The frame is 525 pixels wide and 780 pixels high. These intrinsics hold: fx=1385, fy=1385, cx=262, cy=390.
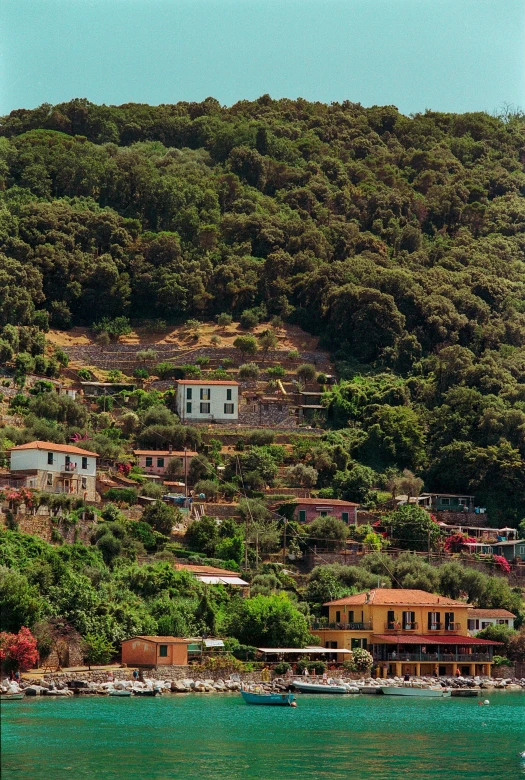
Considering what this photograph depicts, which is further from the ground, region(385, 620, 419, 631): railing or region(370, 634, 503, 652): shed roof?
region(385, 620, 419, 631): railing

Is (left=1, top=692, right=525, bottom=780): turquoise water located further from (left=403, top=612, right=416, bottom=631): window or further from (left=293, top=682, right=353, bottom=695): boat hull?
(left=403, top=612, right=416, bottom=631): window

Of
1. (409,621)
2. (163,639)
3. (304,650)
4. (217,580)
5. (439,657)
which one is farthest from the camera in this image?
(409,621)

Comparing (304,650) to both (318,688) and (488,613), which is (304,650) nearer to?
(318,688)

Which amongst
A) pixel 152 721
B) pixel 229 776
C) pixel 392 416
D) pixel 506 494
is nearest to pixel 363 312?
pixel 392 416

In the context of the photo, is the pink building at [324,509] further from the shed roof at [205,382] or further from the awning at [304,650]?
the shed roof at [205,382]

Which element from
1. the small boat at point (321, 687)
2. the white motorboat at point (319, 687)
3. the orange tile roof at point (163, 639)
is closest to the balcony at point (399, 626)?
the small boat at point (321, 687)

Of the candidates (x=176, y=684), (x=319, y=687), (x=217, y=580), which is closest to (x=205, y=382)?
(x=217, y=580)

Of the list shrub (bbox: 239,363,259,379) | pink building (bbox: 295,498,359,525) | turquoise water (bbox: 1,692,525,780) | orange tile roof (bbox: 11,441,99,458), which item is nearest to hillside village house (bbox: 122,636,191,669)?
turquoise water (bbox: 1,692,525,780)
